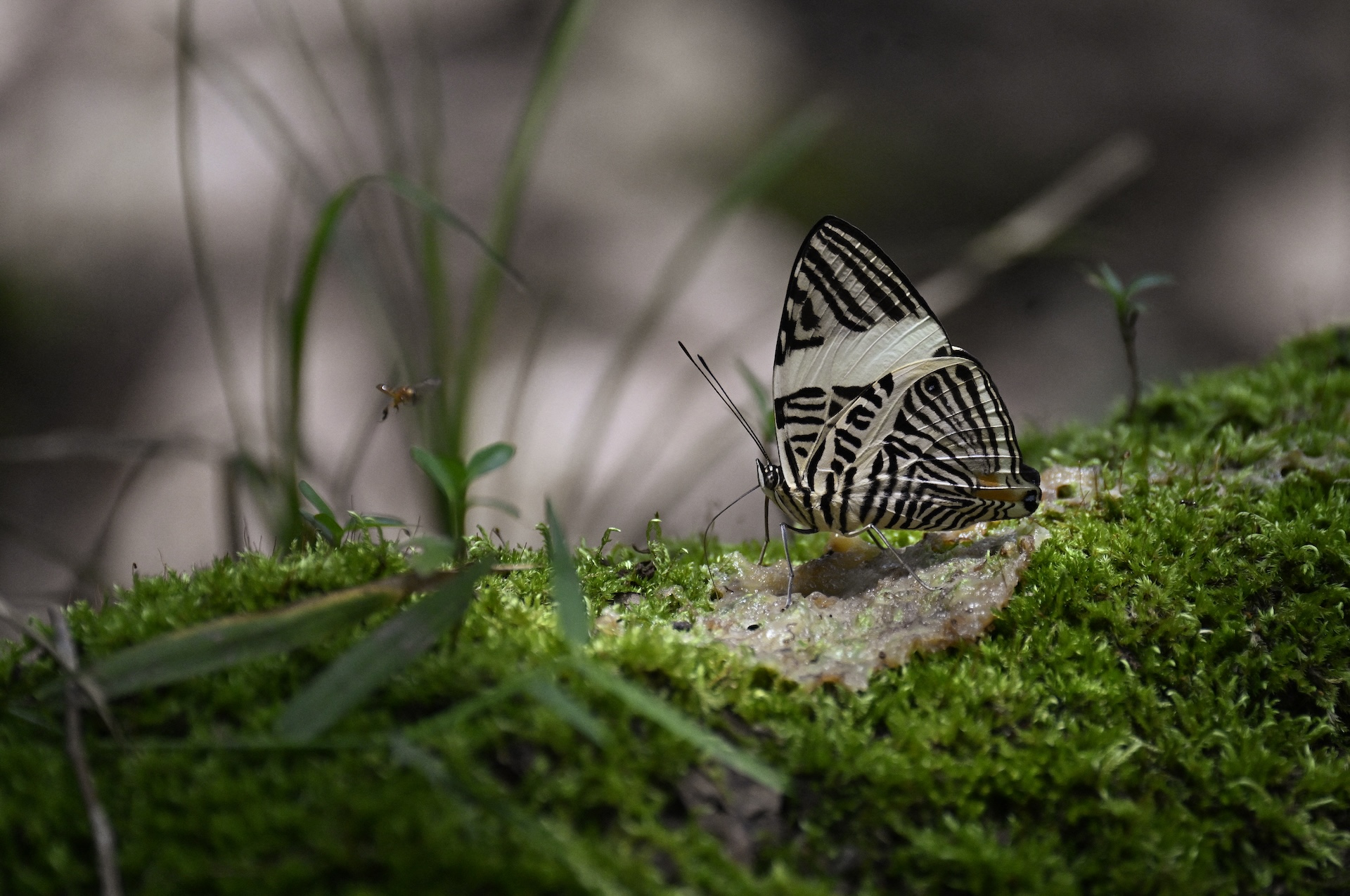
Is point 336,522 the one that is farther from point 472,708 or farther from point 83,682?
point 472,708

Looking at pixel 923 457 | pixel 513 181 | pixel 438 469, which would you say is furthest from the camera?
pixel 513 181

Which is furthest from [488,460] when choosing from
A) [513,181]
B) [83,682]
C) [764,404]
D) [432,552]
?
[513,181]

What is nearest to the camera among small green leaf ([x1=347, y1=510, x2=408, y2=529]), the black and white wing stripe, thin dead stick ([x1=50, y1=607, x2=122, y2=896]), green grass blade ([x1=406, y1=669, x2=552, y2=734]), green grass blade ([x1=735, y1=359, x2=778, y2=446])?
thin dead stick ([x1=50, y1=607, x2=122, y2=896])

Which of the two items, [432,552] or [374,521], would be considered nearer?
[432,552]

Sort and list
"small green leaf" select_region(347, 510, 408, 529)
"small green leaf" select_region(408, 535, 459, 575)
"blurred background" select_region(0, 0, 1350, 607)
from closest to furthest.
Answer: "small green leaf" select_region(408, 535, 459, 575)
"small green leaf" select_region(347, 510, 408, 529)
"blurred background" select_region(0, 0, 1350, 607)

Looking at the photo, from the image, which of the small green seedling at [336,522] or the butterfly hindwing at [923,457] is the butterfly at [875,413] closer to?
the butterfly hindwing at [923,457]

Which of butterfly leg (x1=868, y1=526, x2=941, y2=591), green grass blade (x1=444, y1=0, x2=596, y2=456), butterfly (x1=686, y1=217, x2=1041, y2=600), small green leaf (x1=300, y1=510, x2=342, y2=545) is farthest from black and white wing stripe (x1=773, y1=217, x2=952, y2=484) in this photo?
green grass blade (x1=444, y1=0, x2=596, y2=456)

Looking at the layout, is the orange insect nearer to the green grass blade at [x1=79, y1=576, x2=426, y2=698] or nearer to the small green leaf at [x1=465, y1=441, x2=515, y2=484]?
the small green leaf at [x1=465, y1=441, x2=515, y2=484]
